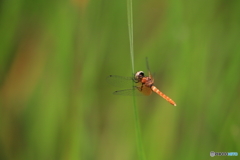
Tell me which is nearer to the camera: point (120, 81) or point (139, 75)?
point (120, 81)

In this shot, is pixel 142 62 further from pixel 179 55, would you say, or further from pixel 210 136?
pixel 210 136

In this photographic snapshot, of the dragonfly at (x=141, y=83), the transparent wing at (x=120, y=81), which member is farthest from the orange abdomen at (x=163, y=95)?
the transparent wing at (x=120, y=81)

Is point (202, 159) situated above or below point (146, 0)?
below

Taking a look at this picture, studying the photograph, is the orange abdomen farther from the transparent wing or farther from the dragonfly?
the transparent wing

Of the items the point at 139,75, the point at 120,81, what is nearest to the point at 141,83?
the point at 139,75

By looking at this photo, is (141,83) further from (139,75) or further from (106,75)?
(106,75)

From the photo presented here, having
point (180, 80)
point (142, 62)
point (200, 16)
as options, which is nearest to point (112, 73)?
point (142, 62)
